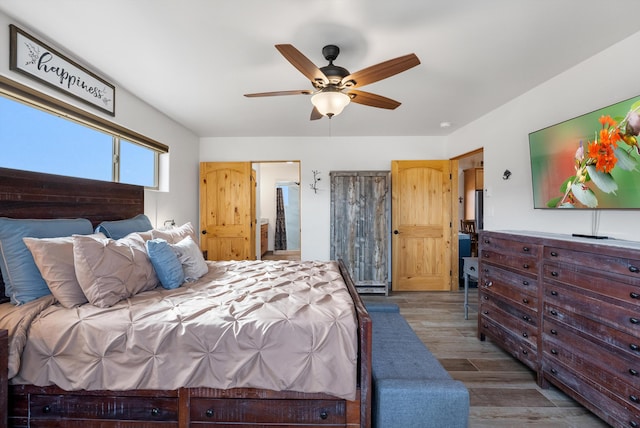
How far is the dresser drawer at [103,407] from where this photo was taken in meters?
1.46

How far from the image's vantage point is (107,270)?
5.49ft

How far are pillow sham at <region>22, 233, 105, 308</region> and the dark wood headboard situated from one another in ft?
1.12

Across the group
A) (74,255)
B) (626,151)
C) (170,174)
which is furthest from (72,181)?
(626,151)

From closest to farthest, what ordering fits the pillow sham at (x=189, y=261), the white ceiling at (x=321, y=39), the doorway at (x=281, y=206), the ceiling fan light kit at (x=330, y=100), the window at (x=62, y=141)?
1. the white ceiling at (x=321, y=39)
2. the window at (x=62, y=141)
3. the ceiling fan light kit at (x=330, y=100)
4. the pillow sham at (x=189, y=261)
5. the doorway at (x=281, y=206)

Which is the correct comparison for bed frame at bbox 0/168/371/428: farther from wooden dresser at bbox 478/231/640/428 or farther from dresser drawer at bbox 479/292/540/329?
dresser drawer at bbox 479/292/540/329

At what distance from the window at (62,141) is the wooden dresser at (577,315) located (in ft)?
12.5

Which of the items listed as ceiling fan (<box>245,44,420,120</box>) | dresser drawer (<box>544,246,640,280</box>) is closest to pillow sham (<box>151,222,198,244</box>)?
ceiling fan (<box>245,44,420,120</box>)

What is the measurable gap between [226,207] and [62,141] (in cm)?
242

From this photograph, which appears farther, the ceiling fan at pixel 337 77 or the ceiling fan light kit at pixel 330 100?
the ceiling fan light kit at pixel 330 100

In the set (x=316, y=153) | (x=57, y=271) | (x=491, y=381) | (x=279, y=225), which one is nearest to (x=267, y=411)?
(x=57, y=271)

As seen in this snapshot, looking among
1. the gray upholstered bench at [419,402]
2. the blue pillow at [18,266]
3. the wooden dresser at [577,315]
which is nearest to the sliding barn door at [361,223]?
the wooden dresser at [577,315]

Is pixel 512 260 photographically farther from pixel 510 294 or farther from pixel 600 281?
pixel 600 281

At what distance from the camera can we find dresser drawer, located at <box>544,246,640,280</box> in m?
1.51

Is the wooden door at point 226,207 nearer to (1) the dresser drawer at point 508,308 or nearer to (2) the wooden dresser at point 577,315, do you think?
(1) the dresser drawer at point 508,308
